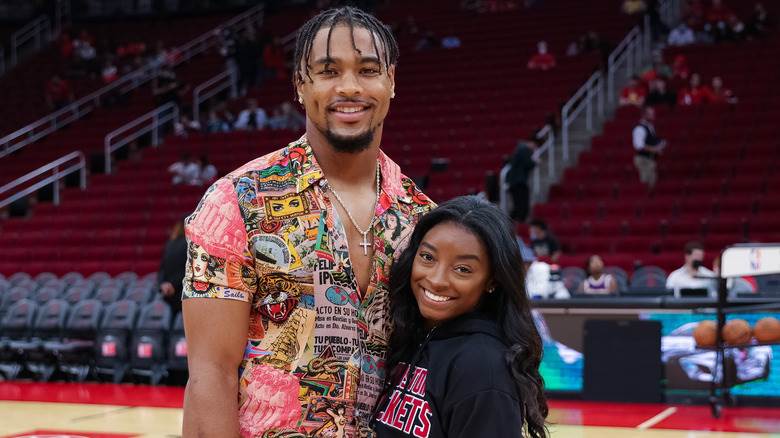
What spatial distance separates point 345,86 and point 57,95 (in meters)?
21.7

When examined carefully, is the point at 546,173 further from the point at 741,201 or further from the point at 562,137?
the point at 741,201

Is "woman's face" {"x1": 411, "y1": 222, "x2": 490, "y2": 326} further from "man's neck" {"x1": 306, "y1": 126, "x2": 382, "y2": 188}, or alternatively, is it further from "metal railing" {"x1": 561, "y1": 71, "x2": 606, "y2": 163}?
"metal railing" {"x1": 561, "y1": 71, "x2": 606, "y2": 163}

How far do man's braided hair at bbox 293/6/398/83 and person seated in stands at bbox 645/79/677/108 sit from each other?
46.5ft

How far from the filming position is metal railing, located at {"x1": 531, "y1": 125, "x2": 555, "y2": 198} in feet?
49.7

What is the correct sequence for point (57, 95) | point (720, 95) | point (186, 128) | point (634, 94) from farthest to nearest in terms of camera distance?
point (57, 95) < point (186, 128) < point (634, 94) < point (720, 95)

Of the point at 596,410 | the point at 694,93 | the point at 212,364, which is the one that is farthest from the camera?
the point at 694,93

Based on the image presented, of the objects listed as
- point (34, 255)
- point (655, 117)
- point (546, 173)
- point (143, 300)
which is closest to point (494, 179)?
point (546, 173)

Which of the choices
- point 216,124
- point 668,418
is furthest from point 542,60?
point 668,418

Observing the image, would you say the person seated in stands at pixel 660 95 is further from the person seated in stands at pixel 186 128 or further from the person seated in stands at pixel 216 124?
the person seated in stands at pixel 186 128

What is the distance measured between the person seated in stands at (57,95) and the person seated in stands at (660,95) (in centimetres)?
1240

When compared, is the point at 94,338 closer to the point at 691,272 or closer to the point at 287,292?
the point at 691,272

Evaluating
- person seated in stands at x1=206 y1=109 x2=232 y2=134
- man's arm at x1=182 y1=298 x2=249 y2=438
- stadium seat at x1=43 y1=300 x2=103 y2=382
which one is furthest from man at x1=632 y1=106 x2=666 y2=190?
man's arm at x1=182 y1=298 x2=249 y2=438

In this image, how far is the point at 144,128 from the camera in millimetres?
20125

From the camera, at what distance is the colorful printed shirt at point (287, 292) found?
205cm
